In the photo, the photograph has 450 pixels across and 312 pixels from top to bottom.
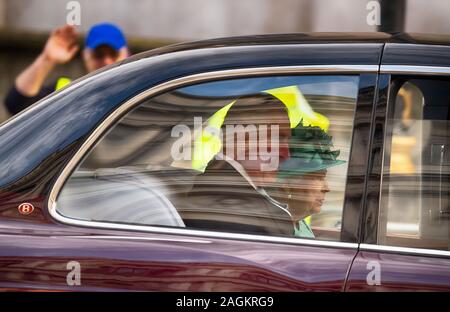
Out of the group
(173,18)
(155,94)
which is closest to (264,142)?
(155,94)

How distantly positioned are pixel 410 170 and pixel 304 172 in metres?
0.31

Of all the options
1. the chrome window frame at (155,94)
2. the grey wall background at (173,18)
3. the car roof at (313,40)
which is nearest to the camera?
the chrome window frame at (155,94)

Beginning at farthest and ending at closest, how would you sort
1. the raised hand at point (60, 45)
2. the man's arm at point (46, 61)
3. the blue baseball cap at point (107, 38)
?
the raised hand at point (60, 45) < the man's arm at point (46, 61) < the blue baseball cap at point (107, 38)

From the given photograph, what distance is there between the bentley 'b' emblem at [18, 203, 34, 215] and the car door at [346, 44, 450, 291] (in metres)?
0.94

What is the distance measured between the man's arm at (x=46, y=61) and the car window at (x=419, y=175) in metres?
3.32

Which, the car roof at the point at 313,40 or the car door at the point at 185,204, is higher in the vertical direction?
the car roof at the point at 313,40

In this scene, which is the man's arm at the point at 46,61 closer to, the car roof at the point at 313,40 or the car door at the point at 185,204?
the car roof at the point at 313,40

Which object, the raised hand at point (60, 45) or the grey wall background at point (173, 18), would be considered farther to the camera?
the grey wall background at point (173, 18)

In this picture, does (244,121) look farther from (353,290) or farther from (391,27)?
(391,27)

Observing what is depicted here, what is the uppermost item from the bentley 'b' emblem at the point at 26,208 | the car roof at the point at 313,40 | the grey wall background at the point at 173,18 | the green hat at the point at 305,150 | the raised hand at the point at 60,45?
the grey wall background at the point at 173,18

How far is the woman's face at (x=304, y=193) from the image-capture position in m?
2.96

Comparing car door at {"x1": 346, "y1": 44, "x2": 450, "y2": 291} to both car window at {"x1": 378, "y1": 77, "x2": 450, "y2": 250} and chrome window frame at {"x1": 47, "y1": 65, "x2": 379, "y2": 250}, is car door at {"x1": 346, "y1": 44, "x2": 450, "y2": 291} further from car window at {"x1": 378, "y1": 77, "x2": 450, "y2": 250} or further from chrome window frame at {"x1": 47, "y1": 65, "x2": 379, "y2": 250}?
chrome window frame at {"x1": 47, "y1": 65, "x2": 379, "y2": 250}

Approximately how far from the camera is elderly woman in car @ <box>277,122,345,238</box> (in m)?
2.96

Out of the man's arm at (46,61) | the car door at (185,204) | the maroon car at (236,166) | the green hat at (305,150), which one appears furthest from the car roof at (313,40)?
the man's arm at (46,61)
